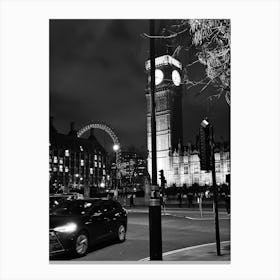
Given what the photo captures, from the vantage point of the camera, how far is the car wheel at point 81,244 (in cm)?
792

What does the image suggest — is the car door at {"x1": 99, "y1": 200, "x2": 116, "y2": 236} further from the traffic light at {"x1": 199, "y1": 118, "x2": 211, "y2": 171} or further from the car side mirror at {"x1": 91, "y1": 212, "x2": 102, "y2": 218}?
the traffic light at {"x1": 199, "y1": 118, "x2": 211, "y2": 171}

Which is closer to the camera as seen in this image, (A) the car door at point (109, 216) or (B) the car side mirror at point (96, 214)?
(B) the car side mirror at point (96, 214)

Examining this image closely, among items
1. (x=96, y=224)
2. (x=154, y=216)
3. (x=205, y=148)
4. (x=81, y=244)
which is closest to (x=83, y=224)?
(x=81, y=244)

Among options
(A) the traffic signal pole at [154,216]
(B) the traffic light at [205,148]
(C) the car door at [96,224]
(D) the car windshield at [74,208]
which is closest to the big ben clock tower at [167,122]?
(D) the car windshield at [74,208]

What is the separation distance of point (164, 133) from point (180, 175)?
10.6 m

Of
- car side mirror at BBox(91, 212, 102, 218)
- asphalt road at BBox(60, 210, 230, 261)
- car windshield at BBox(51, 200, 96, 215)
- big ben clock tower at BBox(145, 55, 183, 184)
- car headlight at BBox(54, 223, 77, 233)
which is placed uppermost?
big ben clock tower at BBox(145, 55, 183, 184)

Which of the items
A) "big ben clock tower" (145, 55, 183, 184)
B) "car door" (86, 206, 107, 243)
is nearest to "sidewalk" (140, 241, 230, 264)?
"car door" (86, 206, 107, 243)

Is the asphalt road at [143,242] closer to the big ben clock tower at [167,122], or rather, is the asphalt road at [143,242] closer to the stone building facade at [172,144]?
the stone building facade at [172,144]

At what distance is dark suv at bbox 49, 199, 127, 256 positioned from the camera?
7703 millimetres

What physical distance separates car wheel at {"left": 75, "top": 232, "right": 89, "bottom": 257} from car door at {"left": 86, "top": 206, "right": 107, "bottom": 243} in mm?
225
